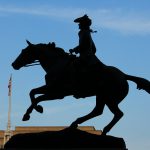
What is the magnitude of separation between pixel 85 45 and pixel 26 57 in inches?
66.3

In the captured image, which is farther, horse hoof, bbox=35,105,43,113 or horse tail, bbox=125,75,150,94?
horse tail, bbox=125,75,150,94

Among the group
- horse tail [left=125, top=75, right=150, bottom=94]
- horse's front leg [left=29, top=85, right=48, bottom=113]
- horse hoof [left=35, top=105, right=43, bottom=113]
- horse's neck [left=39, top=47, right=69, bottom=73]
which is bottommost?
horse hoof [left=35, top=105, right=43, bottom=113]

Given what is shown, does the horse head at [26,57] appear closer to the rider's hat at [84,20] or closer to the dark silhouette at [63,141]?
the rider's hat at [84,20]

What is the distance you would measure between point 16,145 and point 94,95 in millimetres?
2468

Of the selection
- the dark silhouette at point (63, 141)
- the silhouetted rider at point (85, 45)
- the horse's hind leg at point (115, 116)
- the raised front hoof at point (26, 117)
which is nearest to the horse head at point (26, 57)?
the silhouetted rider at point (85, 45)

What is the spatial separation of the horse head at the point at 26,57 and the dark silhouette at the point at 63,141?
246 centimetres

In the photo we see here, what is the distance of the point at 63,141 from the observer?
11.9m

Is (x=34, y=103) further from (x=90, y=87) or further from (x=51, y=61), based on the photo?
(x=90, y=87)

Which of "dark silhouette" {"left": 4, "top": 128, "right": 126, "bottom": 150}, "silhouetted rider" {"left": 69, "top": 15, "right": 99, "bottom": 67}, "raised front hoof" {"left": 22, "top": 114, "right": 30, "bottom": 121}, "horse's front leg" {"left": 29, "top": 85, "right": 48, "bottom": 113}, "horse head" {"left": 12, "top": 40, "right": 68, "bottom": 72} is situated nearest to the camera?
"dark silhouette" {"left": 4, "top": 128, "right": 126, "bottom": 150}

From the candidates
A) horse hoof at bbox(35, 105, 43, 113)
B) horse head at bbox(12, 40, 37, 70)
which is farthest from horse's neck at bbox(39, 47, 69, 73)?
horse hoof at bbox(35, 105, 43, 113)

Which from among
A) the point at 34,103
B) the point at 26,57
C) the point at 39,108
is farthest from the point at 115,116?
the point at 26,57

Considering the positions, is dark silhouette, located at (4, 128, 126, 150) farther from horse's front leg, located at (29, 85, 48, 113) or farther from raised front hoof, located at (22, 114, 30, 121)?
horse's front leg, located at (29, 85, 48, 113)

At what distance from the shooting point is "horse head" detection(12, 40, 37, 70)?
13672 millimetres

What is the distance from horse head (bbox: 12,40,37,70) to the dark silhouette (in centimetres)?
246
